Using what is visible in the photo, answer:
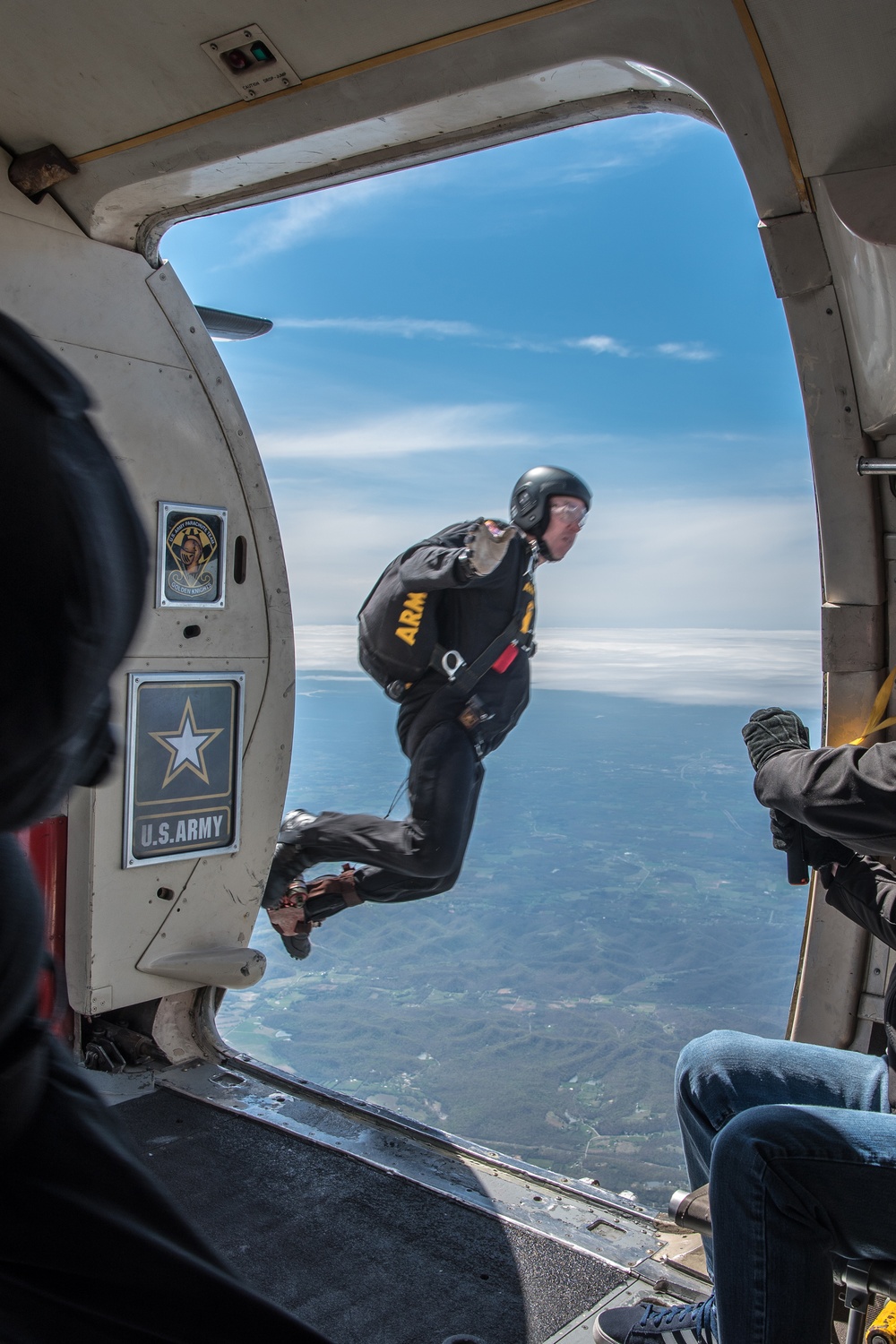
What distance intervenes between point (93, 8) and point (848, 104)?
1380mm

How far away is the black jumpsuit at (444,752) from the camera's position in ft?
12.8

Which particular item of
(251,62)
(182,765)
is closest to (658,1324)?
(182,765)

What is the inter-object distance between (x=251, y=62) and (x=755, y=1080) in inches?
81.7

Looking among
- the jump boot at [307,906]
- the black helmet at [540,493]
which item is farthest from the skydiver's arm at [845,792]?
the jump boot at [307,906]

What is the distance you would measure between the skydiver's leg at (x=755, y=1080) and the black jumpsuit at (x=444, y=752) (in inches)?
88.6

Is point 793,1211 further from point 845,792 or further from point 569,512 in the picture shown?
point 569,512

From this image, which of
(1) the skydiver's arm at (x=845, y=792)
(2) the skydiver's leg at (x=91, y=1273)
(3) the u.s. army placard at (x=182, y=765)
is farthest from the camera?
(3) the u.s. army placard at (x=182, y=765)

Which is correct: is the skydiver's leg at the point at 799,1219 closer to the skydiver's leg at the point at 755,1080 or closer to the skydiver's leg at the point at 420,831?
the skydiver's leg at the point at 755,1080

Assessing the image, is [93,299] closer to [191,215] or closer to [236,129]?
[191,215]

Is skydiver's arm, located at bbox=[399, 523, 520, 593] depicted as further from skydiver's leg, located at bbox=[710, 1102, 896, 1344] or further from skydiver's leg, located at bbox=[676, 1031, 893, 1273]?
skydiver's leg, located at bbox=[710, 1102, 896, 1344]

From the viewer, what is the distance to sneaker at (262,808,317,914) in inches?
157

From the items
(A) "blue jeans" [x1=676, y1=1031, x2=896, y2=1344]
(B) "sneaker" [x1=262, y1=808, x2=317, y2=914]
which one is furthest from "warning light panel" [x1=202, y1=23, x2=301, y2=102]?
(B) "sneaker" [x1=262, y1=808, x2=317, y2=914]

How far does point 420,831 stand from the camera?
3.90m

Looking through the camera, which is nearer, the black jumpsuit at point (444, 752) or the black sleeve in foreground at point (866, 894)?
the black sleeve in foreground at point (866, 894)
